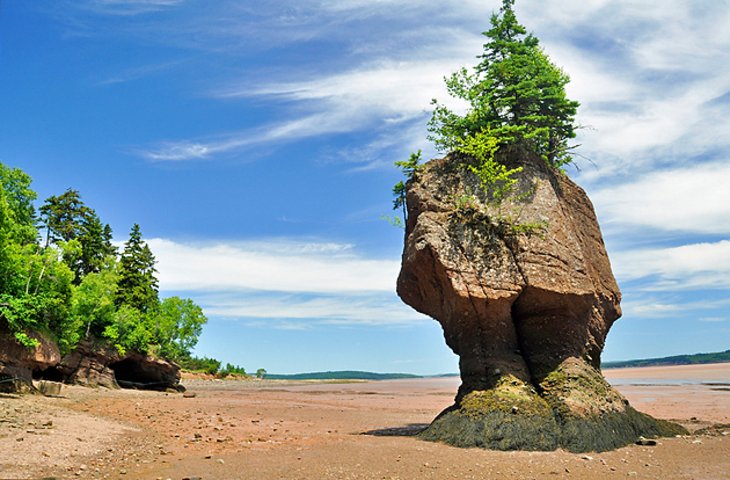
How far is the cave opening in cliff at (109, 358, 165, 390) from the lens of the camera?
38.8 m

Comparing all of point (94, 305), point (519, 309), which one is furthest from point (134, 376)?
point (519, 309)

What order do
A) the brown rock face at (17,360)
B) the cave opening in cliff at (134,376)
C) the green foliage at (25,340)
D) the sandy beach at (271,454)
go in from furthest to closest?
the cave opening in cliff at (134,376) < the green foliage at (25,340) < the brown rock face at (17,360) < the sandy beach at (271,454)

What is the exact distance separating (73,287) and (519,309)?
24.0 meters

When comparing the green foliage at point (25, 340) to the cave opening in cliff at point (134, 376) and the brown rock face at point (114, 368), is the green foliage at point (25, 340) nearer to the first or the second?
the brown rock face at point (114, 368)

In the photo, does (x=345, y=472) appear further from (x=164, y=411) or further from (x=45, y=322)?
(x=45, y=322)

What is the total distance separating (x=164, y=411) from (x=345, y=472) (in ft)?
44.6

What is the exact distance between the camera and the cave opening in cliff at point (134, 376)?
38.8 meters

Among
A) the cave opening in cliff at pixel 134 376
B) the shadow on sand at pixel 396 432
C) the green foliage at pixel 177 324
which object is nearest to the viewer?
the shadow on sand at pixel 396 432

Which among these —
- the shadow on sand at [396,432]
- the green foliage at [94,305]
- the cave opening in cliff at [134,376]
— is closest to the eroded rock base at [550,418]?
the shadow on sand at [396,432]

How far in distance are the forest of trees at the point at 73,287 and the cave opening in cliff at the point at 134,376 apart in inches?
62.8

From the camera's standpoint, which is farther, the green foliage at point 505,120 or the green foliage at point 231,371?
the green foliage at point 231,371

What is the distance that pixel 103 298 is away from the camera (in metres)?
33.3

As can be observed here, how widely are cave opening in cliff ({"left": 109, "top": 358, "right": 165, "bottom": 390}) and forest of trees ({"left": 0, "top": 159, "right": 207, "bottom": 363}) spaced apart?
1.60 meters

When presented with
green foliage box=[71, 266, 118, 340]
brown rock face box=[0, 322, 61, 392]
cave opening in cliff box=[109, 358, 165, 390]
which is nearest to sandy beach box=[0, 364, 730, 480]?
brown rock face box=[0, 322, 61, 392]
